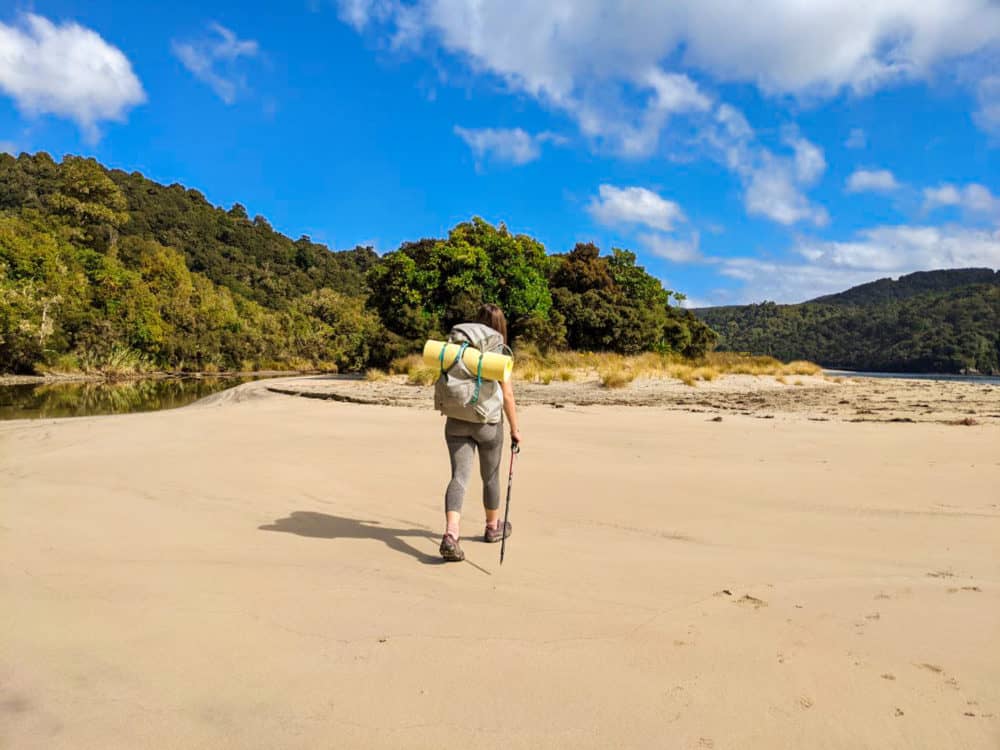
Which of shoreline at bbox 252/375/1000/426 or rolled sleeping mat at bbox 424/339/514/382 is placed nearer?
rolled sleeping mat at bbox 424/339/514/382

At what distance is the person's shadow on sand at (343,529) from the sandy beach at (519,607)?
1.3 inches

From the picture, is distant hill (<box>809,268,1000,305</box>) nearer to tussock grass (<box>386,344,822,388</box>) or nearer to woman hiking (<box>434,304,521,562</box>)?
tussock grass (<box>386,344,822,388</box>)

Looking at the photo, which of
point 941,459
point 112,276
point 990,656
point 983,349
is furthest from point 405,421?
point 983,349

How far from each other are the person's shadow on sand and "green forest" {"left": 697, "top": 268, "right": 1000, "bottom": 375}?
1871 inches

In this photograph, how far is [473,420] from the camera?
371 cm

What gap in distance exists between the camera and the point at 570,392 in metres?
16.1

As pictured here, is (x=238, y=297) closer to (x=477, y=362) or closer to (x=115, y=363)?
(x=115, y=363)

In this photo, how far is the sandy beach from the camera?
180cm

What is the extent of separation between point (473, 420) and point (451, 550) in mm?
813

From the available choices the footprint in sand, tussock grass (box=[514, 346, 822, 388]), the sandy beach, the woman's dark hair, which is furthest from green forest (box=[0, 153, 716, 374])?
the footprint in sand

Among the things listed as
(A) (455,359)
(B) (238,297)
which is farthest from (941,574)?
(B) (238,297)

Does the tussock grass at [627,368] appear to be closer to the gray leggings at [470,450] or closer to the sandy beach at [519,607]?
the sandy beach at [519,607]

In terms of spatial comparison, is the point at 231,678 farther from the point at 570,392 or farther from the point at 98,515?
the point at 570,392

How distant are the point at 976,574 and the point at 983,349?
6214 cm
